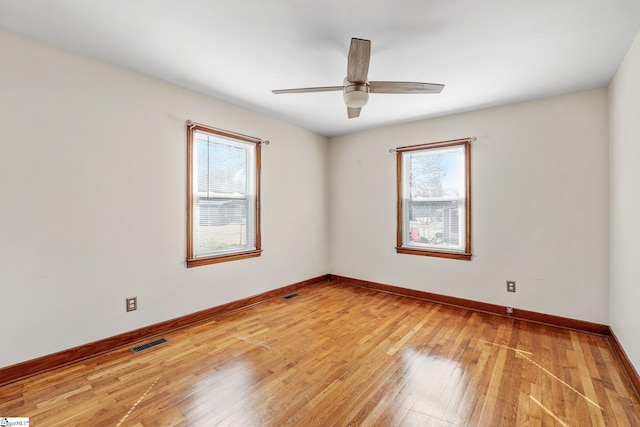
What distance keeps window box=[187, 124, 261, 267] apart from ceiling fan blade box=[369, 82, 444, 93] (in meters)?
1.97

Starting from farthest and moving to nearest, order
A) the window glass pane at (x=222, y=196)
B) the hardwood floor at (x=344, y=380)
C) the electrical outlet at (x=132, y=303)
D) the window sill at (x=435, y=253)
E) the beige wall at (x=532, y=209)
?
the window sill at (x=435, y=253)
the window glass pane at (x=222, y=196)
the beige wall at (x=532, y=209)
the electrical outlet at (x=132, y=303)
the hardwood floor at (x=344, y=380)

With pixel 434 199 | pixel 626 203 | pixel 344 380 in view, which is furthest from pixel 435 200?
pixel 344 380

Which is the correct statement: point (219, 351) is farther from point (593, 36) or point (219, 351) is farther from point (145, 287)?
point (593, 36)

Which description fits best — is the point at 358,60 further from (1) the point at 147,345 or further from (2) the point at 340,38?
(1) the point at 147,345

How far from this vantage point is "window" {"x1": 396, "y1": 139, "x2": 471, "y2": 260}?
12.4 ft

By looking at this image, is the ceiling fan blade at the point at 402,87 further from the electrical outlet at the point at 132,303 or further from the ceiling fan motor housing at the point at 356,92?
the electrical outlet at the point at 132,303

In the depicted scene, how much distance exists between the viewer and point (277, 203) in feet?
13.7

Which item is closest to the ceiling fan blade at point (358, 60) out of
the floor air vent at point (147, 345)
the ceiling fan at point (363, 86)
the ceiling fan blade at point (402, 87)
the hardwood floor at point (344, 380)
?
the ceiling fan at point (363, 86)

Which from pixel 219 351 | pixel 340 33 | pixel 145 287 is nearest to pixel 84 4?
pixel 340 33

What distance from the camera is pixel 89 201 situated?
245 cm

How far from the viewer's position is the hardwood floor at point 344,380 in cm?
176

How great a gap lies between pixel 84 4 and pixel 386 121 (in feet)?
11.0

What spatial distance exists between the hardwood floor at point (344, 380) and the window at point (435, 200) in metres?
1.15

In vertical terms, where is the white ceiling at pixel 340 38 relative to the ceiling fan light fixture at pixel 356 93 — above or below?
above
